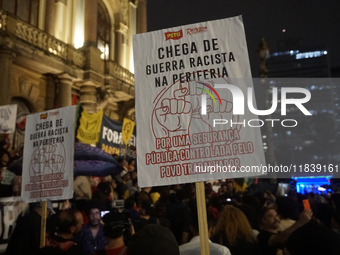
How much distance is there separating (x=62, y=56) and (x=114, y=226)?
11.9 m

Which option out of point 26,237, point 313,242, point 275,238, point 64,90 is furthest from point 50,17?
point 313,242

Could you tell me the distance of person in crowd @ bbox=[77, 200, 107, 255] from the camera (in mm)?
4293

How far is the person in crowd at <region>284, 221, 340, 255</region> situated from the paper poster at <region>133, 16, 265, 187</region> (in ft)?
2.63

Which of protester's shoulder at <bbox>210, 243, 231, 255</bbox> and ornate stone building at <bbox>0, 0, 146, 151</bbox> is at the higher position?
ornate stone building at <bbox>0, 0, 146, 151</bbox>

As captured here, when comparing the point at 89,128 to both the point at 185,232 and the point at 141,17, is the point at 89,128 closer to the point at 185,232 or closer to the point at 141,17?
the point at 185,232

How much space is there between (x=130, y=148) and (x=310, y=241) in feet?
38.1

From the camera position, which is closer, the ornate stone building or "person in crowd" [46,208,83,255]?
"person in crowd" [46,208,83,255]

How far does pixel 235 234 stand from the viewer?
11.3 feet

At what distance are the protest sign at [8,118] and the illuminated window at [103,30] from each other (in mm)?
10304

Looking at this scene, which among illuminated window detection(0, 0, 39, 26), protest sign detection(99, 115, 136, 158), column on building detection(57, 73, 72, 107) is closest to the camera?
protest sign detection(99, 115, 136, 158)

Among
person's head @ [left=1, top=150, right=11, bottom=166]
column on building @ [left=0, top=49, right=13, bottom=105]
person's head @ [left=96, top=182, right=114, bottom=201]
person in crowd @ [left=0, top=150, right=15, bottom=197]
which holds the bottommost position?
person's head @ [left=96, top=182, right=114, bottom=201]

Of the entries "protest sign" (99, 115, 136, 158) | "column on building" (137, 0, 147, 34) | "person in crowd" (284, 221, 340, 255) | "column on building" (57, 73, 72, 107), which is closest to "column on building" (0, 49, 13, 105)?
"column on building" (57, 73, 72, 107)

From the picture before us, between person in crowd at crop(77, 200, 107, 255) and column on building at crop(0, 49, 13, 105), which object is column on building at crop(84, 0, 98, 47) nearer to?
column on building at crop(0, 49, 13, 105)

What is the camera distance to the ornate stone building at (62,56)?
11594mm
